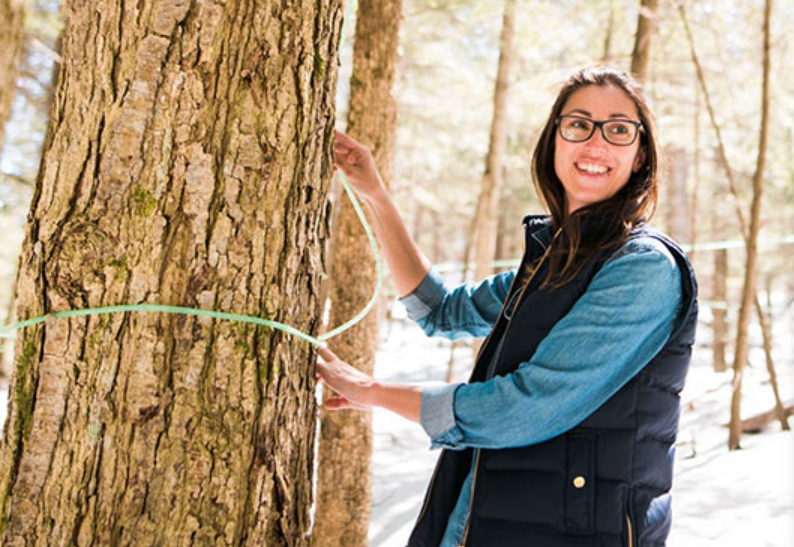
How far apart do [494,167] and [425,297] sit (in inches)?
233

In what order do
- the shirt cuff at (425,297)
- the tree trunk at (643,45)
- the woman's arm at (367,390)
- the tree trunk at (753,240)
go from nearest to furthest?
the woman's arm at (367,390)
the shirt cuff at (425,297)
the tree trunk at (643,45)
the tree trunk at (753,240)

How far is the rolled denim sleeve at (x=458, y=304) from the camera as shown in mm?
2094

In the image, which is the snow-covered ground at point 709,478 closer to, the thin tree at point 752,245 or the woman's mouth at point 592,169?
the thin tree at point 752,245

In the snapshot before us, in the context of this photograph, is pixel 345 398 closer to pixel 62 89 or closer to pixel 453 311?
pixel 453 311

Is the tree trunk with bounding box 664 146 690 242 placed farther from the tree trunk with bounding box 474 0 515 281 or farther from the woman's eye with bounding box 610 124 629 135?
the woman's eye with bounding box 610 124 629 135

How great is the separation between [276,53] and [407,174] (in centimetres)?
1430

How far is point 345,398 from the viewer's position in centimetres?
163

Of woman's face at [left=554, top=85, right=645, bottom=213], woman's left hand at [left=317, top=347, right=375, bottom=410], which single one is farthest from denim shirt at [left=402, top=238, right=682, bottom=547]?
woman's face at [left=554, top=85, right=645, bottom=213]

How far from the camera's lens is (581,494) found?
4.57 ft

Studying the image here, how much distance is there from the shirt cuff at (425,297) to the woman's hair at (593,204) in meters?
0.42

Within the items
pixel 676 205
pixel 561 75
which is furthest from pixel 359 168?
pixel 676 205

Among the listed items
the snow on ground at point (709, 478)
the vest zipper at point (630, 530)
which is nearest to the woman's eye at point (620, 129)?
the vest zipper at point (630, 530)

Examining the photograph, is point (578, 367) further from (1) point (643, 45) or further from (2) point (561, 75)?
(2) point (561, 75)

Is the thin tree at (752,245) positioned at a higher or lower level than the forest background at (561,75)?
lower
